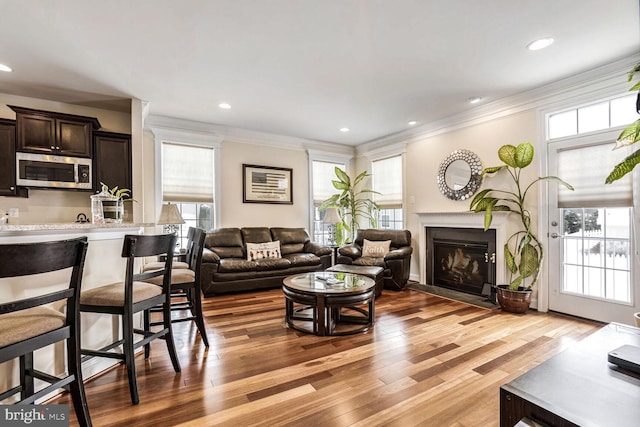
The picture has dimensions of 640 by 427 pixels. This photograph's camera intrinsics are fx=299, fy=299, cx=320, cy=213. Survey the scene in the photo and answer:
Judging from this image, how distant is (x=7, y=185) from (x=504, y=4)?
209 inches

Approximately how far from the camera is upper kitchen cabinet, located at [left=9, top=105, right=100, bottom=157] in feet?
11.5

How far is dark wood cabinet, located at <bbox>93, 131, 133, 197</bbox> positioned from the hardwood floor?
2265mm

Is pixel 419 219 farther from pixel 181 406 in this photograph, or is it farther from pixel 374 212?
pixel 181 406

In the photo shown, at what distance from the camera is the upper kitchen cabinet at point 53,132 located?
11.5ft

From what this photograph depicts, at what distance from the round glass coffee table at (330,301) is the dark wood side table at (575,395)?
182 cm

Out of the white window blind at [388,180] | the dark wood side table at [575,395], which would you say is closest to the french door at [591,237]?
the white window blind at [388,180]

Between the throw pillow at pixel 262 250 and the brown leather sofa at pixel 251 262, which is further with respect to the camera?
the throw pillow at pixel 262 250

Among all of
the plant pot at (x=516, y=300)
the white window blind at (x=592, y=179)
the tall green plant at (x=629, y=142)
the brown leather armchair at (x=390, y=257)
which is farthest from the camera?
the brown leather armchair at (x=390, y=257)

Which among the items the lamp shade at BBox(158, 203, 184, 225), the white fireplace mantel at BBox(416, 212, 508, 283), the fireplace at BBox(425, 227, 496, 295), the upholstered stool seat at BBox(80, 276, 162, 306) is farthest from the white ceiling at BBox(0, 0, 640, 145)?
the upholstered stool seat at BBox(80, 276, 162, 306)

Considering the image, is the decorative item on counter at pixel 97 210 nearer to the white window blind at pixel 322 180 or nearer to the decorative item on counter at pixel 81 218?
Result: the decorative item on counter at pixel 81 218

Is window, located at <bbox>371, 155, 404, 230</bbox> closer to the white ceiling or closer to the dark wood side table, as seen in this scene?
the white ceiling

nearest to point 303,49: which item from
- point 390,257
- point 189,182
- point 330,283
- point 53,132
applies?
point 330,283

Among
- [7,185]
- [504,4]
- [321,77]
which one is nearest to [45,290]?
[7,185]

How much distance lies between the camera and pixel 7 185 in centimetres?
351
